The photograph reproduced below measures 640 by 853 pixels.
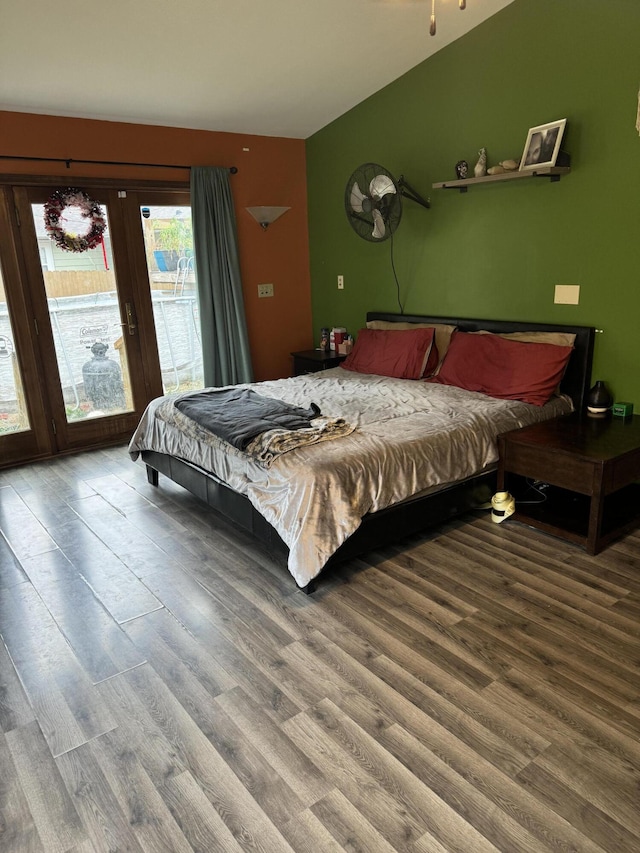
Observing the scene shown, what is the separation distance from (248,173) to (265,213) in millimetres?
382

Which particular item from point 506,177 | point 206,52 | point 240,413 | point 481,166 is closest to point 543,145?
point 506,177

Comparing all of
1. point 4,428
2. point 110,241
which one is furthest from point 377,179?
point 4,428

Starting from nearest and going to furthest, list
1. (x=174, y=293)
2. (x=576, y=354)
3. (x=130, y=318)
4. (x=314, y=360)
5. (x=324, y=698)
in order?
(x=324, y=698) → (x=576, y=354) → (x=130, y=318) → (x=174, y=293) → (x=314, y=360)

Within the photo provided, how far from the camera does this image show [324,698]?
2.05m

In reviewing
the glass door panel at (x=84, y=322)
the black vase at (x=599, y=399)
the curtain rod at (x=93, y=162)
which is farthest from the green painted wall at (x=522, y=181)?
the glass door panel at (x=84, y=322)

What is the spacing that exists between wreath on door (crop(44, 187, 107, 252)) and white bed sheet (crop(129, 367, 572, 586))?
1572 mm

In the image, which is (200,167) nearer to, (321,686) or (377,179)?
(377,179)

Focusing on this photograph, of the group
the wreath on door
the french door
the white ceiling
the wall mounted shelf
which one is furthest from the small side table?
the wreath on door

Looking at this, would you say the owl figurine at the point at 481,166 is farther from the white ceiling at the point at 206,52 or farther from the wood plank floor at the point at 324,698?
the wood plank floor at the point at 324,698

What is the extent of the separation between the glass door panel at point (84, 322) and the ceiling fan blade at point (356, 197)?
6.27ft

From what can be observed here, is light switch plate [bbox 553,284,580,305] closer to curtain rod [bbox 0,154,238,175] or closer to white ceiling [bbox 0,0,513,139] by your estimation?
white ceiling [bbox 0,0,513,139]

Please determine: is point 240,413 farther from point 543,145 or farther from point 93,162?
point 93,162

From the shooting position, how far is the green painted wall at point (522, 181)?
3.32m

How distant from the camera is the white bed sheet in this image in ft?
8.58
